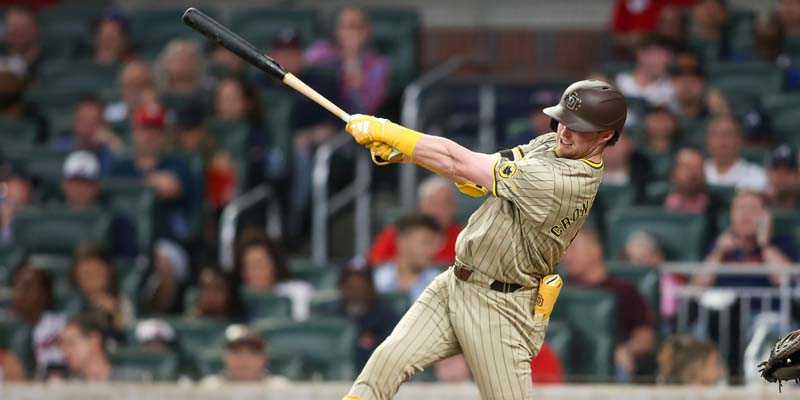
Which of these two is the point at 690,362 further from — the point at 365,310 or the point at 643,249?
the point at 365,310

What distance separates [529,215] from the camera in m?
4.85

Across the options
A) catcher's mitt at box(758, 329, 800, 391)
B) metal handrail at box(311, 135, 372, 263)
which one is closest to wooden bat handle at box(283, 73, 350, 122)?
catcher's mitt at box(758, 329, 800, 391)

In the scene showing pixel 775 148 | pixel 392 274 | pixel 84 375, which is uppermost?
pixel 775 148

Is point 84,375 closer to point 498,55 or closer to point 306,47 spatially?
point 306,47

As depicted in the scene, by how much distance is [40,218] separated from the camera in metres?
9.41

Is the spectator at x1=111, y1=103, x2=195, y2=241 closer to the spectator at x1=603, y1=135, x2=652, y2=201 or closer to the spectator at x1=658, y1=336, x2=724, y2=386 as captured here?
the spectator at x1=603, y1=135, x2=652, y2=201

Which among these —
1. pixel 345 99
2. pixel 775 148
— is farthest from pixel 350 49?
pixel 775 148

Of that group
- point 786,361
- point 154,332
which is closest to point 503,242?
point 786,361

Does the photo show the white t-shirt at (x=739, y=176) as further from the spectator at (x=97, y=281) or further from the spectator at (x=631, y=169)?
the spectator at (x=97, y=281)

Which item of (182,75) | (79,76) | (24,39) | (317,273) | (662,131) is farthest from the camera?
(24,39)

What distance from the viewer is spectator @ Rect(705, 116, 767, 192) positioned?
880cm

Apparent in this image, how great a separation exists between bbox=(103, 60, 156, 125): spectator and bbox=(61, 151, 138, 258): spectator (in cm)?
88

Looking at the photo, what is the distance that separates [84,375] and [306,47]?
3.67 m

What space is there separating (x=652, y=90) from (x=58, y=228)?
4.03 meters
